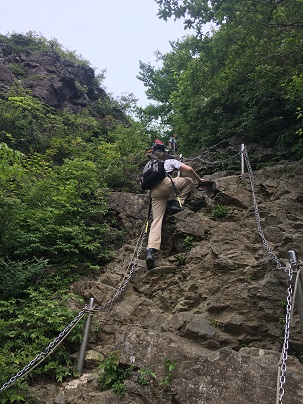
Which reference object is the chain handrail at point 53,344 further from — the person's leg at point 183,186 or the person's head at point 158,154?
the person's head at point 158,154

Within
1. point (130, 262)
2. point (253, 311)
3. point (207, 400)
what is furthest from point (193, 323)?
point (130, 262)

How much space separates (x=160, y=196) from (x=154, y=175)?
546mm

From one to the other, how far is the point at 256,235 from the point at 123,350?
3.33 m

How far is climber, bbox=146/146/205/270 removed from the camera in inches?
276

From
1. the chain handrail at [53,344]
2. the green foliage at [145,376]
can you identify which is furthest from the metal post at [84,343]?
the green foliage at [145,376]

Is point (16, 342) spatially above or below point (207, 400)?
above

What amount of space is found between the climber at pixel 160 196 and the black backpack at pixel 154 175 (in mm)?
134

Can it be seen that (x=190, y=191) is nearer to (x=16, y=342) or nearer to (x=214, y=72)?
(x=214, y=72)

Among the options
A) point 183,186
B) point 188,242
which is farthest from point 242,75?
point 188,242

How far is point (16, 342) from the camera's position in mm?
4754

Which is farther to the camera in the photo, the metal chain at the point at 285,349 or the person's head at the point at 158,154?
the person's head at the point at 158,154

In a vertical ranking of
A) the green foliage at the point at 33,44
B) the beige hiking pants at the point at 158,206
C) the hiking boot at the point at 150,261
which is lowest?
the hiking boot at the point at 150,261

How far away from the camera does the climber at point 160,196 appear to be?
701cm

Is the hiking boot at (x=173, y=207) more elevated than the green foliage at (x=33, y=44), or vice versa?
the green foliage at (x=33, y=44)
